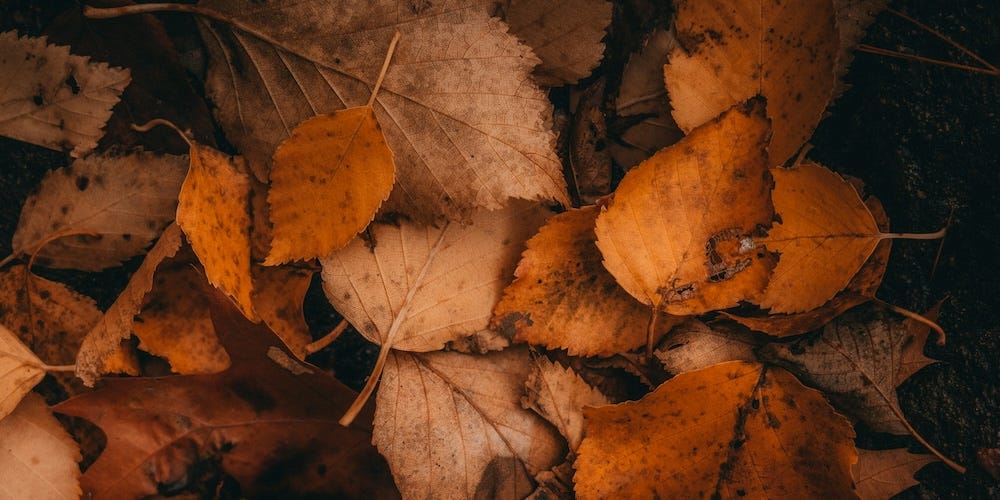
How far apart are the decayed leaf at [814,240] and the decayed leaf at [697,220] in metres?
0.04

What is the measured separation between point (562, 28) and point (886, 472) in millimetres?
949

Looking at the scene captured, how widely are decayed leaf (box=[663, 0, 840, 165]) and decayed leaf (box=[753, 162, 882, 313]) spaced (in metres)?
0.08

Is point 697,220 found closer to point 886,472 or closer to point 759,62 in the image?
point 759,62

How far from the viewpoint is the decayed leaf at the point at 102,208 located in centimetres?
121

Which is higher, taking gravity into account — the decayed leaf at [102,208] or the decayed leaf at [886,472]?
the decayed leaf at [102,208]

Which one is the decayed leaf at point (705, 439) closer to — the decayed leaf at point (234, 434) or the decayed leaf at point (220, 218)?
the decayed leaf at point (234, 434)

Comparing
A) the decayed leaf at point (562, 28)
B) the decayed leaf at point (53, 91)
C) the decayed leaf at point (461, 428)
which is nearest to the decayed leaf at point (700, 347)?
the decayed leaf at point (461, 428)

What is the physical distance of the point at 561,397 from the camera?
120cm

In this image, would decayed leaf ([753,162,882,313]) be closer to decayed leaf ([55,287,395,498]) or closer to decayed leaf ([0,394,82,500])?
decayed leaf ([55,287,395,498])

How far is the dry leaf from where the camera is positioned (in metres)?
1.19

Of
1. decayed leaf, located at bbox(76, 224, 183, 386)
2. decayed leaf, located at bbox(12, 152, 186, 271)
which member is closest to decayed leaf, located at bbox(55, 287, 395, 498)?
decayed leaf, located at bbox(76, 224, 183, 386)

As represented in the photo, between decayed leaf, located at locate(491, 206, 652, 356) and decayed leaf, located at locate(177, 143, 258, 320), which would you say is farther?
decayed leaf, located at locate(491, 206, 652, 356)

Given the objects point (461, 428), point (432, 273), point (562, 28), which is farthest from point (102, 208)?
point (562, 28)

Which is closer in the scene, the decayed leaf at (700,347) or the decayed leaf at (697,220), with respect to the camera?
the decayed leaf at (697,220)
